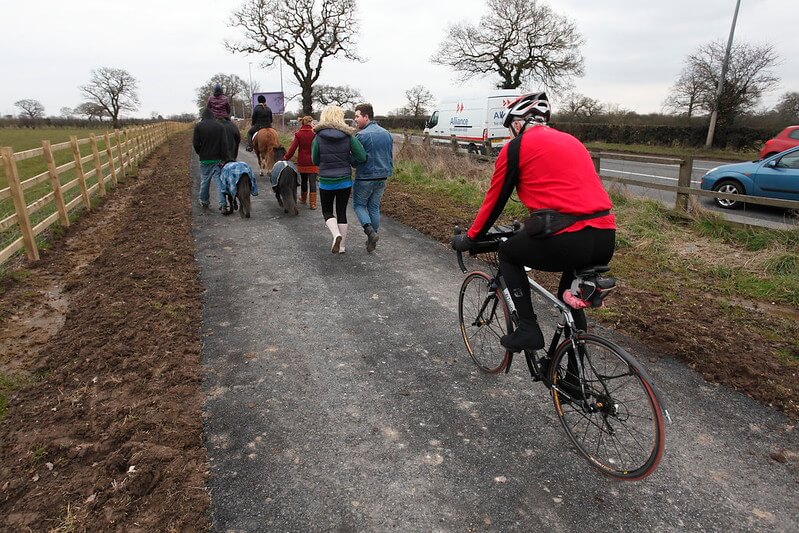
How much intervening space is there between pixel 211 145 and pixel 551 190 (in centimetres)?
793

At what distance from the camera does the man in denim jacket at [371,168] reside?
629 cm

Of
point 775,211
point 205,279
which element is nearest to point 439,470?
point 205,279

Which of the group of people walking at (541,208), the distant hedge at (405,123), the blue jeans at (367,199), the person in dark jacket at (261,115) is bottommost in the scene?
the blue jeans at (367,199)

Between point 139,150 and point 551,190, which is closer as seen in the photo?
point 551,190

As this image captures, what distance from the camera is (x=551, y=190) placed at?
2.62 metres

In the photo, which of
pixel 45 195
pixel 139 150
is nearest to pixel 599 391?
pixel 45 195

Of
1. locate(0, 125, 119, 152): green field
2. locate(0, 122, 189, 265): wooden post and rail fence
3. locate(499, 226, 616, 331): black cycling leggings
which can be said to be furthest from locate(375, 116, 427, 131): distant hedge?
locate(499, 226, 616, 331): black cycling leggings

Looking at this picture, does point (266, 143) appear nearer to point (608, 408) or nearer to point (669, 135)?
point (608, 408)

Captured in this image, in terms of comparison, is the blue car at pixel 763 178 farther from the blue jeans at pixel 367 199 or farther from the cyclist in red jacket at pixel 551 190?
the cyclist in red jacket at pixel 551 190

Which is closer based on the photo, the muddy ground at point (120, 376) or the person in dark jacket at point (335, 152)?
the muddy ground at point (120, 376)

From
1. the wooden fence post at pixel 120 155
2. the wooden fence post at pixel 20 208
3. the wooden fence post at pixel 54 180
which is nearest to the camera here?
the wooden fence post at pixel 20 208

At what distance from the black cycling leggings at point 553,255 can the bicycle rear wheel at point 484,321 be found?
45cm

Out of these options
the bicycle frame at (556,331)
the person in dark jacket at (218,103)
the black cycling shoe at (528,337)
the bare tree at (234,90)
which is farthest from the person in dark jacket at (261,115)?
the bare tree at (234,90)

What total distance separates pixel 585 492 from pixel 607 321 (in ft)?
7.97
